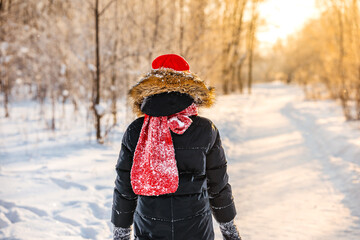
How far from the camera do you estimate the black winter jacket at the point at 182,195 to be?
1.58 meters

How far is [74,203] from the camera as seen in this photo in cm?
378

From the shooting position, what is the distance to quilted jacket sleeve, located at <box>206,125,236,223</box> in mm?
1709

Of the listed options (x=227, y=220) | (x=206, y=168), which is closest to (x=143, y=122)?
(x=206, y=168)

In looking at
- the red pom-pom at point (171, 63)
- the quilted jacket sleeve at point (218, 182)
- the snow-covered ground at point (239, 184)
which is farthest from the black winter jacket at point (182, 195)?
the snow-covered ground at point (239, 184)

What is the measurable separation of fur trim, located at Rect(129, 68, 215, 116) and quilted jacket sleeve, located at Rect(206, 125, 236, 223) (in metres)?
0.22

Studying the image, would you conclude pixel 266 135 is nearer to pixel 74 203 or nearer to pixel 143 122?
pixel 74 203

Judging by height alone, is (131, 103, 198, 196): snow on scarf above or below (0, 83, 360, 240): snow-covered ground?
above

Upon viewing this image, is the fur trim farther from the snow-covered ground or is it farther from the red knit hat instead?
the snow-covered ground

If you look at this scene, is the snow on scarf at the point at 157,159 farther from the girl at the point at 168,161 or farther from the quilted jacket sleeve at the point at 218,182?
the quilted jacket sleeve at the point at 218,182

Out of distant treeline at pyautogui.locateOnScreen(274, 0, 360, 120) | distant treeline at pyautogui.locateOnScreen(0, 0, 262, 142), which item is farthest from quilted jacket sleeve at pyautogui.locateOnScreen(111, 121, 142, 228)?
distant treeline at pyautogui.locateOnScreen(274, 0, 360, 120)

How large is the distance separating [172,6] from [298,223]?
27.9 ft

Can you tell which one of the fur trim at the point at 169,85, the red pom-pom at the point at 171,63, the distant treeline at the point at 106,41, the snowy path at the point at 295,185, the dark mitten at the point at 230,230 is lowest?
the snowy path at the point at 295,185

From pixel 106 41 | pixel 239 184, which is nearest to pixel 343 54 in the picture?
→ pixel 106 41

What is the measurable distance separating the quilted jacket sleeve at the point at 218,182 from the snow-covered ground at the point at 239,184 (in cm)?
38
